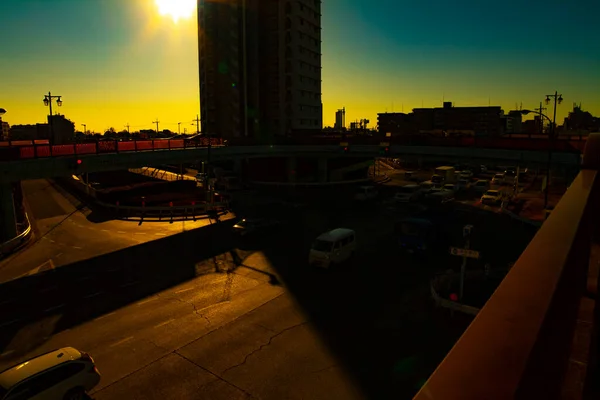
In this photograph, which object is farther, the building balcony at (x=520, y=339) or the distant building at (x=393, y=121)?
the distant building at (x=393, y=121)

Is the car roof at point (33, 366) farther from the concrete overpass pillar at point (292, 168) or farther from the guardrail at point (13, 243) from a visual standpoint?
the concrete overpass pillar at point (292, 168)

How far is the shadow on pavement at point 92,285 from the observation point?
15.9m

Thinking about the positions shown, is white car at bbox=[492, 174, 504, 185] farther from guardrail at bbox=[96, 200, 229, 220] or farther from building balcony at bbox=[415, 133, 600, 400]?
building balcony at bbox=[415, 133, 600, 400]

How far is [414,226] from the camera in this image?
24.9m

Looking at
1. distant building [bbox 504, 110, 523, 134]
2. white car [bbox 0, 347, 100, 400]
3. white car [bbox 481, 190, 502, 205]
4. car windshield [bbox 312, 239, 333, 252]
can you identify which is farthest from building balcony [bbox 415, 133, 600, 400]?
distant building [bbox 504, 110, 523, 134]

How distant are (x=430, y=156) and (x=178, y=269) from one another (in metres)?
30.8

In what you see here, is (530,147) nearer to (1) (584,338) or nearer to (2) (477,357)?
(1) (584,338)

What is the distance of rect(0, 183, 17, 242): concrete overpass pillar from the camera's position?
26.3 m

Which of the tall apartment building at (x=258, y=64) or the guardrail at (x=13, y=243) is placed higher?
the tall apartment building at (x=258, y=64)

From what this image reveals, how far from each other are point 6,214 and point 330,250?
891 inches

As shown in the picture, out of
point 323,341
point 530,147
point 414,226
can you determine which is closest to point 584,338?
point 323,341

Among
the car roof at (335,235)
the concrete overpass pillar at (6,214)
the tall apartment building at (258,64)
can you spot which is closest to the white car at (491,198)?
the car roof at (335,235)

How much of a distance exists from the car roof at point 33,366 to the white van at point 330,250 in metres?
12.9

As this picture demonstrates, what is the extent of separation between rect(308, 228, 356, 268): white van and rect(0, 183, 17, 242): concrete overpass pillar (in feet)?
69.6
